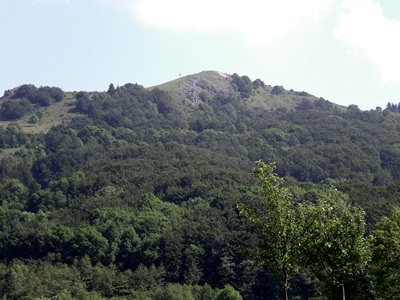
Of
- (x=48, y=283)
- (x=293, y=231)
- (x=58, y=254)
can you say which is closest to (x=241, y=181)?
(x=58, y=254)

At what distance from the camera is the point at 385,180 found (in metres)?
170

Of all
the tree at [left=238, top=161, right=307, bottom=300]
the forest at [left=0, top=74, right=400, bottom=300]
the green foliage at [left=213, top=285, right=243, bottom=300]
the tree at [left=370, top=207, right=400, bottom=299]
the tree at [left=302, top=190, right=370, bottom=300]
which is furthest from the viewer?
the green foliage at [left=213, top=285, right=243, bottom=300]

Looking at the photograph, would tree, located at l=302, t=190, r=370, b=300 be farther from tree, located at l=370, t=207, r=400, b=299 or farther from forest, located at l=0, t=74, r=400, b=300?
tree, located at l=370, t=207, r=400, b=299

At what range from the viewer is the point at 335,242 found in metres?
23.3

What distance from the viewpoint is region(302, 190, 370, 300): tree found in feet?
75.8

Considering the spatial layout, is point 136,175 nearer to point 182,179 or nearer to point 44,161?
point 182,179

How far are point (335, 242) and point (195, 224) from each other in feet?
321

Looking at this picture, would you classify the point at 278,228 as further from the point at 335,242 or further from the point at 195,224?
the point at 195,224

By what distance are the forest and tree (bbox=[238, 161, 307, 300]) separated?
0.04 m

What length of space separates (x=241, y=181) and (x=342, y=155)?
4613 centimetres

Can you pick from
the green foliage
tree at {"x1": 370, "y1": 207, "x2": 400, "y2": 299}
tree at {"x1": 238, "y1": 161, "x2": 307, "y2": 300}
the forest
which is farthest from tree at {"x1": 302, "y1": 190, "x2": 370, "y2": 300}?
the green foliage

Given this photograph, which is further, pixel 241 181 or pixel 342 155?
pixel 342 155

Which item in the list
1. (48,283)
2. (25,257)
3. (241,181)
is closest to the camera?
(48,283)

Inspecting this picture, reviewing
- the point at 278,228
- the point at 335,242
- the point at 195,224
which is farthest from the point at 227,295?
the point at 278,228
